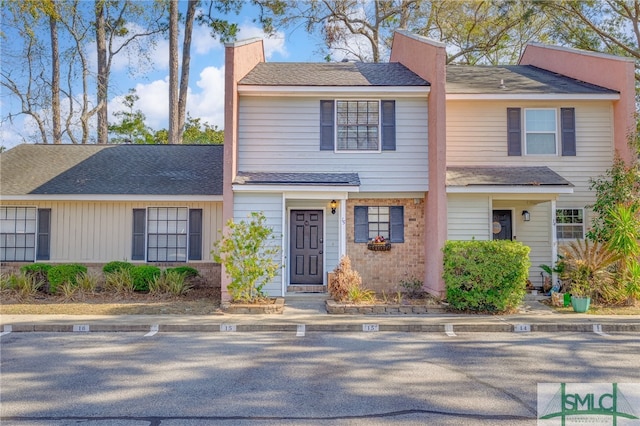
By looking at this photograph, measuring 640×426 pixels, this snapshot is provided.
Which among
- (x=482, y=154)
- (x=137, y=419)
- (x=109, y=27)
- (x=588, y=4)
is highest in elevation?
(x=109, y=27)

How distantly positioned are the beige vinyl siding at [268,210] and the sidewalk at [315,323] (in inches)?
77.8

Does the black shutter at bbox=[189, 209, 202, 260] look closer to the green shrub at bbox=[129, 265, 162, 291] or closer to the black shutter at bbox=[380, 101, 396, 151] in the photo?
the green shrub at bbox=[129, 265, 162, 291]

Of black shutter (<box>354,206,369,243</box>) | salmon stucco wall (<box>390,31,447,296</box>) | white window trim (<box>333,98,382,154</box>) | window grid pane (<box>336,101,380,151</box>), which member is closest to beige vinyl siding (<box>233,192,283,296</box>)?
white window trim (<box>333,98,382,154</box>)

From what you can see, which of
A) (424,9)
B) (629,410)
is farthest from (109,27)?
(629,410)

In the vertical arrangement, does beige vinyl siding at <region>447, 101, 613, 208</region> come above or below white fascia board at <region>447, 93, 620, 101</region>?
below

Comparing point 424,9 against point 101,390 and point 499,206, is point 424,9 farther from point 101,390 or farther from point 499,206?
point 101,390

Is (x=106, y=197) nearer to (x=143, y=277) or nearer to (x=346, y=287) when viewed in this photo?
(x=143, y=277)

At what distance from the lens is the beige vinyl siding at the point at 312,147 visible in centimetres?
1243

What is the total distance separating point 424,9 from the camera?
2459cm

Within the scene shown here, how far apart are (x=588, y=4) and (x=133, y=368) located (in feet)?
74.0

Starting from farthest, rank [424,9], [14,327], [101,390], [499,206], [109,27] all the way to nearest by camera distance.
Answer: [109,27] < [424,9] < [499,206] < [14,327] < [101,390]

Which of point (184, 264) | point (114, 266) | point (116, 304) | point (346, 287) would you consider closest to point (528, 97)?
point (346, 287)

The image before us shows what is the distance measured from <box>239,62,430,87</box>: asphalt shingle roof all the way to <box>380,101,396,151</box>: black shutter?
560 mm

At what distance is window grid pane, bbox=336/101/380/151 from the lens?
1266cm
